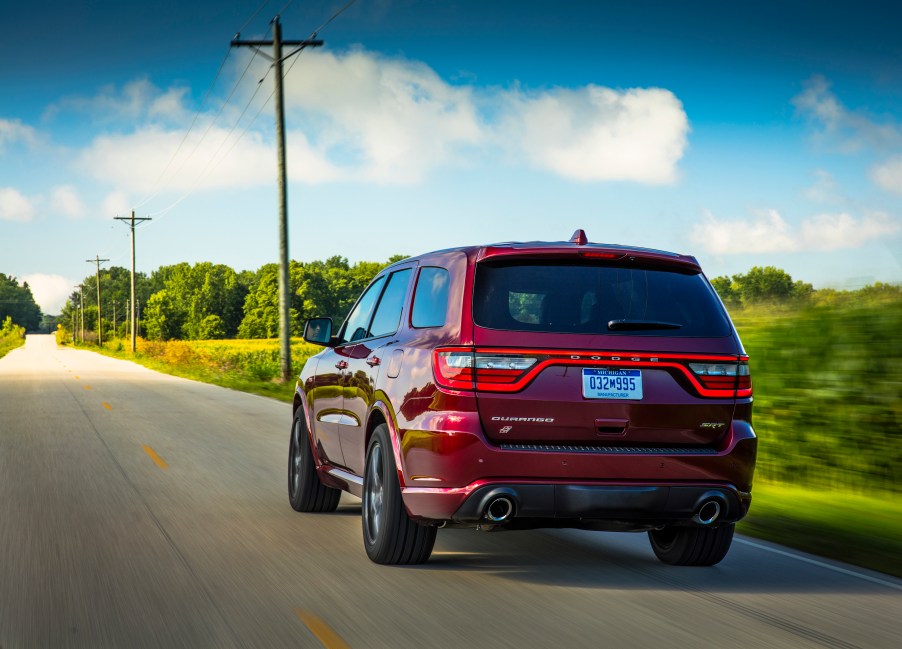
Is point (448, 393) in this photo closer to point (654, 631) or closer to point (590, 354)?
point (590, 354)

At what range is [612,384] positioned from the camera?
6.07 m

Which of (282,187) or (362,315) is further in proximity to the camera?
(282,187)

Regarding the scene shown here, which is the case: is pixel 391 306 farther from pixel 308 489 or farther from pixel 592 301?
pixel 308 489

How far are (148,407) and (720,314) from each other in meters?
16.1

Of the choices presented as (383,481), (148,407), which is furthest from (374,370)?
(148,407)

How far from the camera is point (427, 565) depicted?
22.5 ft

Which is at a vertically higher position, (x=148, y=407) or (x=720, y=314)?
(x=720, y=314)

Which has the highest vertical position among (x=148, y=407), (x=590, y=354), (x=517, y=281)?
(x=517, y=281)

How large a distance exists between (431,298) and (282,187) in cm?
2385

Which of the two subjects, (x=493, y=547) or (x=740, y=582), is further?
(x=493, y=547)

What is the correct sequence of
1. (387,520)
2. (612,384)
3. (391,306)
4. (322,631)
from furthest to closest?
1. (391,306)
2. (387,520)
3. (612,384)
4. (322,631)

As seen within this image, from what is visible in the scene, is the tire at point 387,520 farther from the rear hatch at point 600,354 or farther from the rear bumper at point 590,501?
the rear hatch at point 600,354

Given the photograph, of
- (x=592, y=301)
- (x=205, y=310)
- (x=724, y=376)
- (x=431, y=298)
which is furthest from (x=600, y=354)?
(x=205, y=310)

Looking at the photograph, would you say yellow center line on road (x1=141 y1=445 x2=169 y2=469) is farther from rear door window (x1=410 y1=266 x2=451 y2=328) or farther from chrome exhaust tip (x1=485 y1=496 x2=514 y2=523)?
chrome exhaust tip (x1=485 y1=496 x2=514 y2=523)
